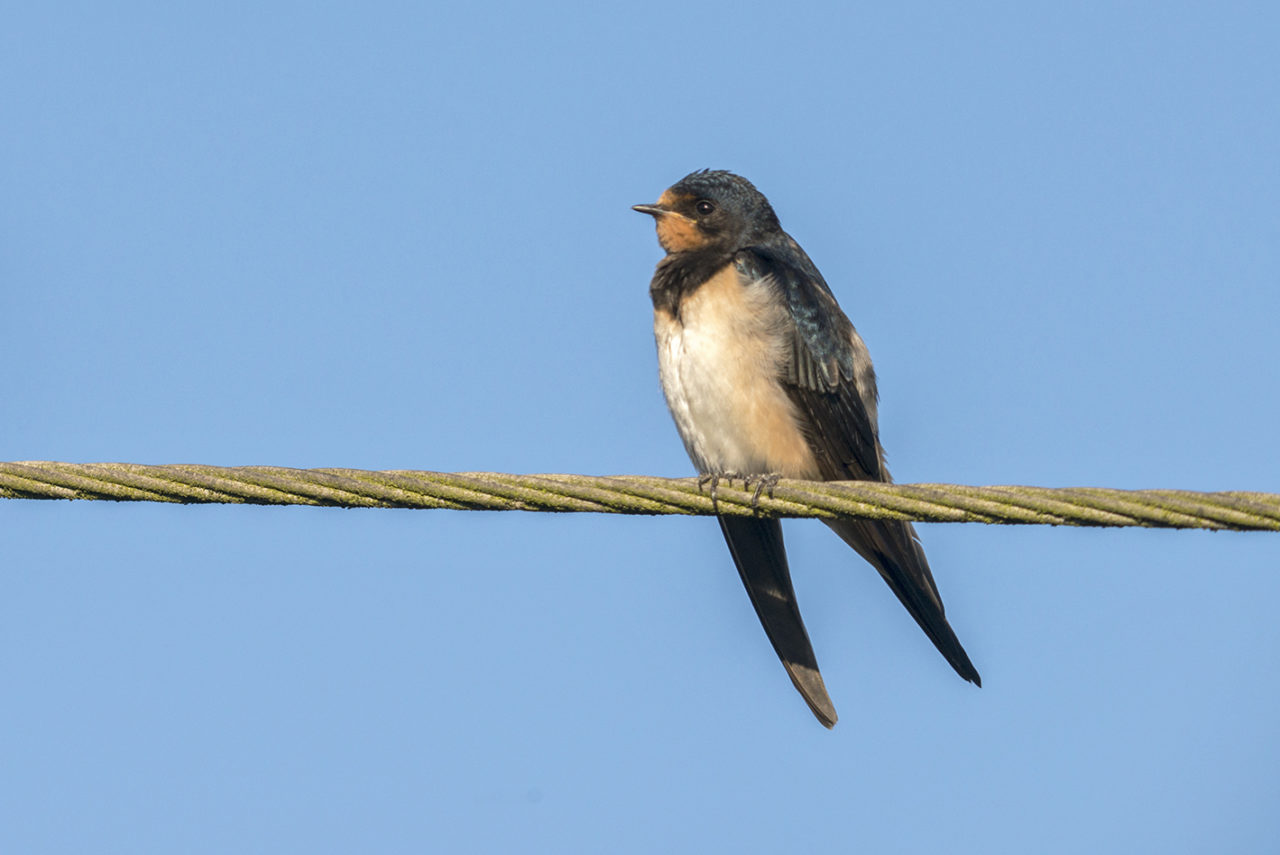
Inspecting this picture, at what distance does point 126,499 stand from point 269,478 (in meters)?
0.38

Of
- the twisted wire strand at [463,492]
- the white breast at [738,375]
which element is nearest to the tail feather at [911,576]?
the white breast at [738,375]

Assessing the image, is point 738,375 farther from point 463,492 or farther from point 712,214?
point 463,492

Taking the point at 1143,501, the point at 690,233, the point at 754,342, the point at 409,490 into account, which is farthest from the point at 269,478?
the point at 690,233

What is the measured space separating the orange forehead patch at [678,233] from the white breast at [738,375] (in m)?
0.68

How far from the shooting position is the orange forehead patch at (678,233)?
6.96 metres

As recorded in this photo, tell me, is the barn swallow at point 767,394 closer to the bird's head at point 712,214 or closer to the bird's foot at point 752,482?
the bird's head at point 712,214

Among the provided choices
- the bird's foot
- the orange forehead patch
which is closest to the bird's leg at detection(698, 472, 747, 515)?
the bird's foot

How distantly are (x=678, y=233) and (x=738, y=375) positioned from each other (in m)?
1.09

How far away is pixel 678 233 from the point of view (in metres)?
6.98

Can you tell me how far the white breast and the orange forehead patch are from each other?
682 mm

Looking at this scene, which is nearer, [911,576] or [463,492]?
[463,492]

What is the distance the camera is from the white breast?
6137mm

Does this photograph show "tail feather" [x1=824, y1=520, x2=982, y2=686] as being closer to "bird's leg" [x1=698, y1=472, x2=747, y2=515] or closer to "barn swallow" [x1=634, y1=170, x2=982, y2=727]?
"barn swallow" [x1=634, y1=170, x2=982, y2=727]

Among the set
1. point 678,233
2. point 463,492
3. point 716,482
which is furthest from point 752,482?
point 678,233
